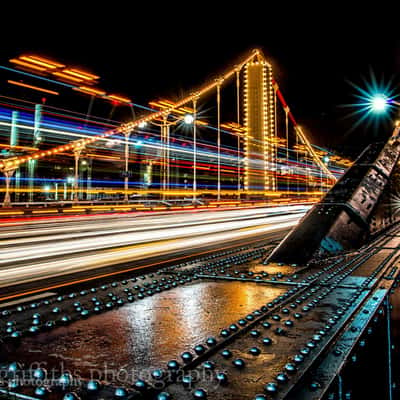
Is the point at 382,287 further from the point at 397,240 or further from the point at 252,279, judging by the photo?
the point at 397,240

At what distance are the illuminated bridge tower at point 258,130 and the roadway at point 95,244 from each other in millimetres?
25747

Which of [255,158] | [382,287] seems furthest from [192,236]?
[255,158]

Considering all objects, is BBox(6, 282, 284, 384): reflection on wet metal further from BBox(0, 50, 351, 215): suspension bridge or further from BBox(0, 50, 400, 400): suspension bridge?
BBox(0, 50, 351, 215): suspension bridge

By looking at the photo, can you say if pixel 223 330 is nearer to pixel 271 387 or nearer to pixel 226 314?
pixel 226 314

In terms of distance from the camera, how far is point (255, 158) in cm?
4375

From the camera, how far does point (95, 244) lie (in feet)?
32.0

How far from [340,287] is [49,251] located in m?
6.61

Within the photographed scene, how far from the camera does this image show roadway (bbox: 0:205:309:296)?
690cm

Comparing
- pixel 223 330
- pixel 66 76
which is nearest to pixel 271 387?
pixel 223 330

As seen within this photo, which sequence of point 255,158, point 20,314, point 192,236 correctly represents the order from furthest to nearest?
point 255,158 → point 192,236 → point 20,314

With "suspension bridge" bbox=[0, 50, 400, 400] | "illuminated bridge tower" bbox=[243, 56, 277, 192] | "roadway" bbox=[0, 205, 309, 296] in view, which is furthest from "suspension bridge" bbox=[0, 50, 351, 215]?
"suspension bridge" bbox=[0, 50, 400, 400]

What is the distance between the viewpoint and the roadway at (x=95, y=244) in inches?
272

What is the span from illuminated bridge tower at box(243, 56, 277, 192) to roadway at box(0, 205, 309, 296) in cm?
2575

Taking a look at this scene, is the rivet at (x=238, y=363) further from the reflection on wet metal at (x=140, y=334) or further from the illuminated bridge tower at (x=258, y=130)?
the illuminated bridge tower at (x=258, y=130)
